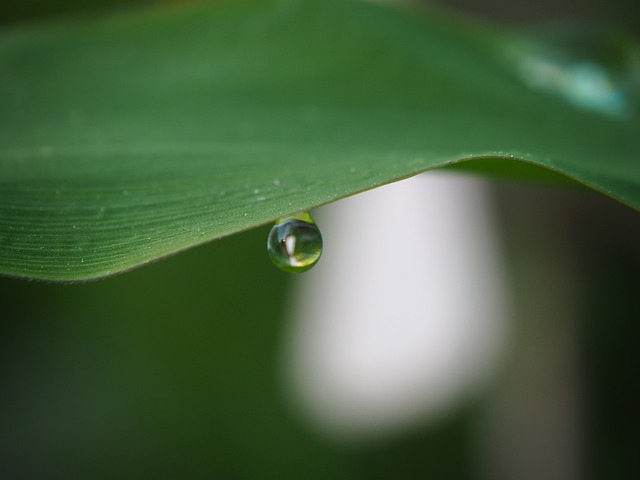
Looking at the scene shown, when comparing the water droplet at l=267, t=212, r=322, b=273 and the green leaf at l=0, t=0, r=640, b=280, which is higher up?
the green leaf at l=0, t=0, r=640, b=280

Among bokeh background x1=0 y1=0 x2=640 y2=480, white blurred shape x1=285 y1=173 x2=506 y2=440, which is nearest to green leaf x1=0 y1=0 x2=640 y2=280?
bokeh background x1=0 y1=0 x2=640 y2=480

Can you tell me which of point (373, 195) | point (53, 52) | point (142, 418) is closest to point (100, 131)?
point (53, 52)

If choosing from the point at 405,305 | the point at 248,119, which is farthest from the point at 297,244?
the point at 405,305

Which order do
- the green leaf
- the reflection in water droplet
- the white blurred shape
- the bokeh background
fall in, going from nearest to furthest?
the green leaf
the reflection in water droplet
the bokeh background
the white blurred shape

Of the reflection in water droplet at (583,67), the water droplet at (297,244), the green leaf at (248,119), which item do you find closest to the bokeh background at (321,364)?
the green leaf at (248,119)

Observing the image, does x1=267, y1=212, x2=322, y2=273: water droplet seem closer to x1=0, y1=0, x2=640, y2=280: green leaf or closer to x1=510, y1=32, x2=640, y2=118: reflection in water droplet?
x1=0, y1=0, x2=640, y2=280: green leaf

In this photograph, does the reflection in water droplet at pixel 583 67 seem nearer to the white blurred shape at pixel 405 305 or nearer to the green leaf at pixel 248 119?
the green leaf at pixel 248 119

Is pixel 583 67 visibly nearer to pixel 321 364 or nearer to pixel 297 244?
pixel 297 244
